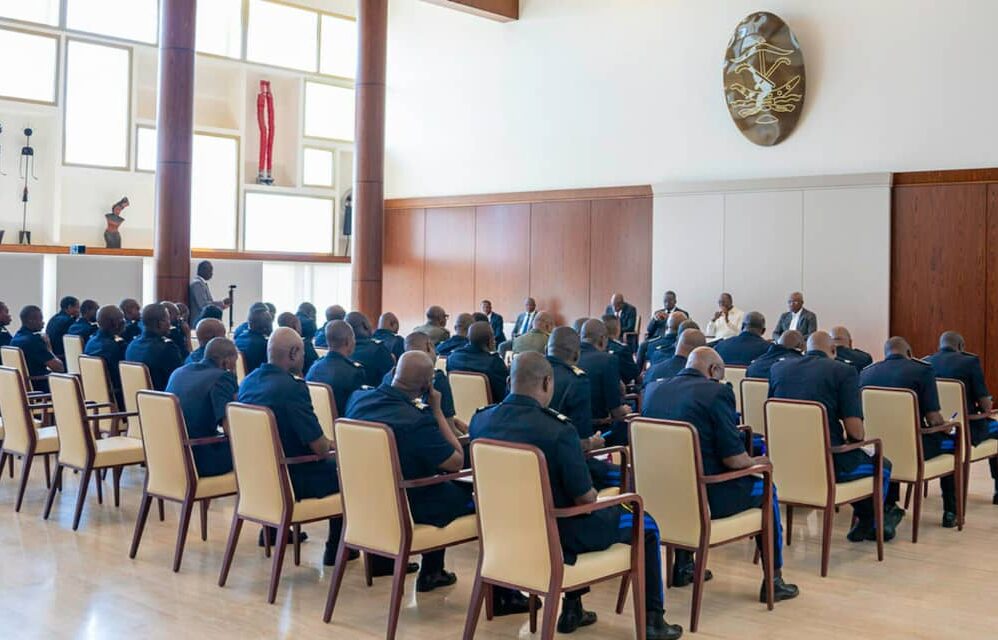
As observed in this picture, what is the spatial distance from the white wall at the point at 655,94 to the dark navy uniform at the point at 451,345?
287 inches

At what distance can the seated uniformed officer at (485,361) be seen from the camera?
283 inches

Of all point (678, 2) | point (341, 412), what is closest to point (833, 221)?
point (678, 2)

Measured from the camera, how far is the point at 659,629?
4418 millimetres

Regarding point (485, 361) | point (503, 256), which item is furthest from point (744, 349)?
point (503, 256)

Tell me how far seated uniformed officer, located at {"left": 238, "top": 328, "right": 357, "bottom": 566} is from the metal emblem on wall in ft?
34.1

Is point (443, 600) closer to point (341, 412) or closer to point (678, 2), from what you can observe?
point (341, 412)

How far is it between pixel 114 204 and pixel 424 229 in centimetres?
535

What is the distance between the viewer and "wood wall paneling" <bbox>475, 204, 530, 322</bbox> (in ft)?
56.8

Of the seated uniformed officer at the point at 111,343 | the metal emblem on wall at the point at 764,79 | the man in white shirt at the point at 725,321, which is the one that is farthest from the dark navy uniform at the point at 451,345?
the metal emblem on wall at the point at 764,79

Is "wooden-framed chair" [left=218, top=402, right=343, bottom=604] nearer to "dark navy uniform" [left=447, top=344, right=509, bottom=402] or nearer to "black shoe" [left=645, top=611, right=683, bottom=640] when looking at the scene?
"black shoe" [left=645, top=611, right=683, bottom=640]

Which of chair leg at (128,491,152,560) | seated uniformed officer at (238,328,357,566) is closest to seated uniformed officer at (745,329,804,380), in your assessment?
seated uniformed officer at (238,328,357,566)

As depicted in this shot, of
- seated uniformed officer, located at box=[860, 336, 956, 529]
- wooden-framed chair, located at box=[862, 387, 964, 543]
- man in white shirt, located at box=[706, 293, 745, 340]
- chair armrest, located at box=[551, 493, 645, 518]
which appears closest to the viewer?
chair armrest, located at box=[551, 493, 645, 518]

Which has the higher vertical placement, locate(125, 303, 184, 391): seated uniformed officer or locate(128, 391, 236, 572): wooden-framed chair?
locate(125, 303, 184, 391): seated uniformed officer

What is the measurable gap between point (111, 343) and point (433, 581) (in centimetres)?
415
